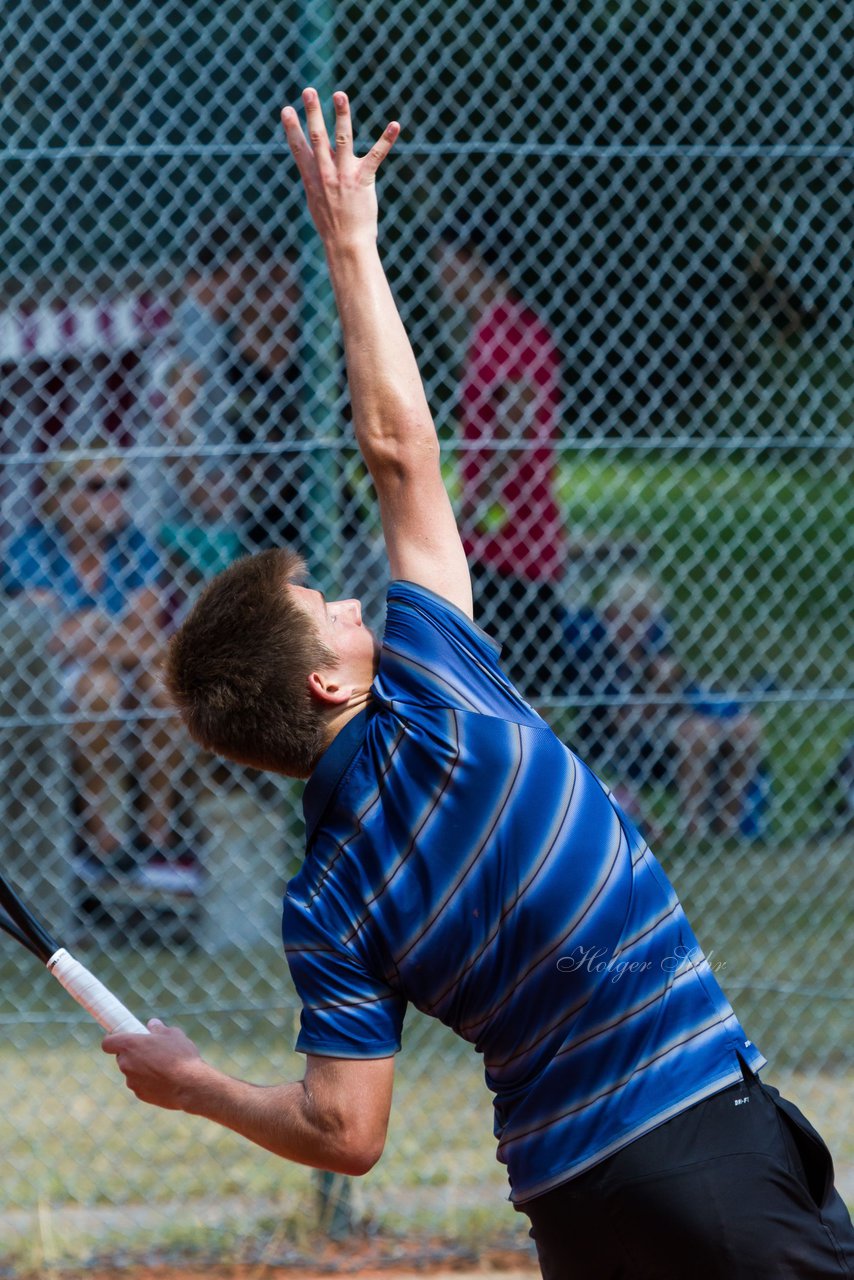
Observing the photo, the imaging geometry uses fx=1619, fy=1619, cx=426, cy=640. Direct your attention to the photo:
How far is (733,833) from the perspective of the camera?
624 centimetres

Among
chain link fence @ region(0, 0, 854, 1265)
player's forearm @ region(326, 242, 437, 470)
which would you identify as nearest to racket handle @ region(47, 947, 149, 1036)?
player's forearm @ region(326, 242, 437, 470)

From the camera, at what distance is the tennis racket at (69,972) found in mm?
2309

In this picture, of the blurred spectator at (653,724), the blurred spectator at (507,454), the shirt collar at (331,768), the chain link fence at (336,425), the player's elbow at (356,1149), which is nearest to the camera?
the player's elbow at (356,1149)

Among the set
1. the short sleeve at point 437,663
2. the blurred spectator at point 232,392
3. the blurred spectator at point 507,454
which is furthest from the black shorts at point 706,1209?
the blurred spectator at point 232,392

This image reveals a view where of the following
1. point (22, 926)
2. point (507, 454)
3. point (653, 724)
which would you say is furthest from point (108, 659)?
point (22, 926)

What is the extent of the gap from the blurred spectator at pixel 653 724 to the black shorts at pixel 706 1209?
3103 millimetres

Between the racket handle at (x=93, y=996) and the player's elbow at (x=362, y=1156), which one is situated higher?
the player's elbow at (x=362, y=1156)

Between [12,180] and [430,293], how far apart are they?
1.28 metres

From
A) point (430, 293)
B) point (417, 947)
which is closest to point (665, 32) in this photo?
point (430, 293)

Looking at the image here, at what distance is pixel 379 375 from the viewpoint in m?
2.30

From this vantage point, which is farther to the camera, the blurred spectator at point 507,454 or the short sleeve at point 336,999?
the blurred spectator at point 507,454

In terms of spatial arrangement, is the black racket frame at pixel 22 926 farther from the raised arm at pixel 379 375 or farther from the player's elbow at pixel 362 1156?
the raised arm at pixel 379 375

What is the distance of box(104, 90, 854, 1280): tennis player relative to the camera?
1975 mm

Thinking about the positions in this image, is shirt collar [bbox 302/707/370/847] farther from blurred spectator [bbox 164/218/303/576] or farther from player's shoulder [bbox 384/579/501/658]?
blurred spectator [bbox 164/218/303/576]
